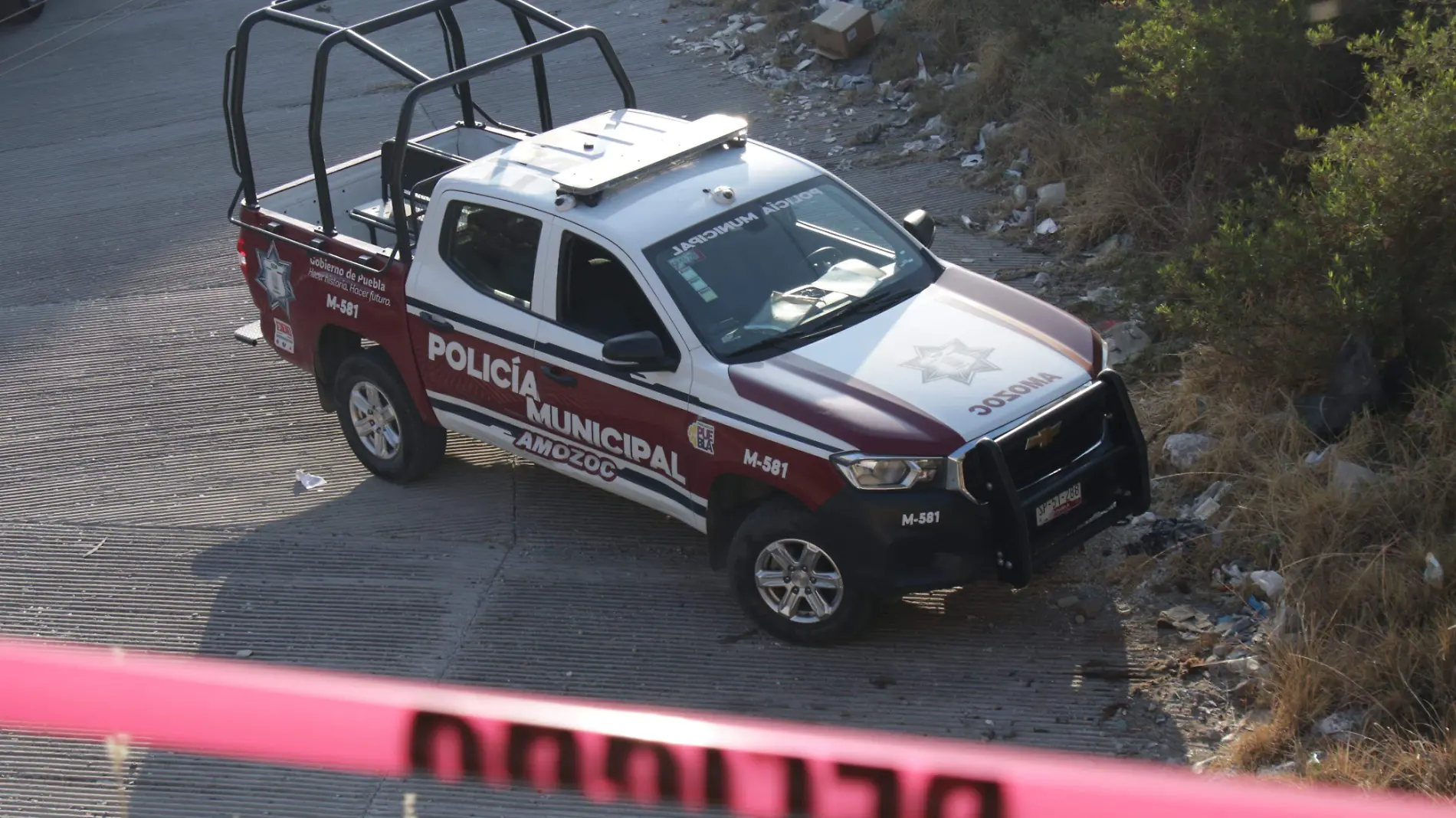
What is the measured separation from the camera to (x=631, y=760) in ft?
8.27

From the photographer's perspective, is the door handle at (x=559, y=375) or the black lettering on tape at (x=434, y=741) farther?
the door handle at (x=559, y=375)

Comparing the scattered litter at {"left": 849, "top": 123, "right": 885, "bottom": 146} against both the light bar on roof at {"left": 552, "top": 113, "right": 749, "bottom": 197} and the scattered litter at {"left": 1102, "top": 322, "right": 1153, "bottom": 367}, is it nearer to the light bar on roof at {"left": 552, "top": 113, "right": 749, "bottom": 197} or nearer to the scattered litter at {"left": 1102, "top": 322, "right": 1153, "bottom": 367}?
the scattered litter at {"left": 1102, "top": 322, "right": 1153, "bottom": 367}

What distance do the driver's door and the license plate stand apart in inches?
55.0

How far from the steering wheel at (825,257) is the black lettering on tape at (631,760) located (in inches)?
161

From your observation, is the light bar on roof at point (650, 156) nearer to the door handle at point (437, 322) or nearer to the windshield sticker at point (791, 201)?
the windshield sticker at point (791, 201)

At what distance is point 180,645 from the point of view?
6.52m

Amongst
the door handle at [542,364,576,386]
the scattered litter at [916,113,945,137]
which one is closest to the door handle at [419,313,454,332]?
the door handle at [542,364,576,386]

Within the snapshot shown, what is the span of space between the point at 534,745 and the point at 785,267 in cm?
399

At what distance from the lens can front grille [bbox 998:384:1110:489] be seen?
5.54 m

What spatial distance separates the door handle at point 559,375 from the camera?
6352mm

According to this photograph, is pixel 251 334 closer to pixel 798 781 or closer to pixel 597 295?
pixel 597 295

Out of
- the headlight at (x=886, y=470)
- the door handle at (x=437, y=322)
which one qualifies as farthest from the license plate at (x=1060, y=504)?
the door handle at (x=437, y=322)

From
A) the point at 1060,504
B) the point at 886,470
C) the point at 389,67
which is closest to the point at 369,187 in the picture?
the point at 389,67

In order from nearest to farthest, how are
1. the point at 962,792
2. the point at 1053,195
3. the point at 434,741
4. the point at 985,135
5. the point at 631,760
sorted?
the point at 962,792
the point at 631,760
the point at 434,741
the point at 1053,195
the point at 985,135
